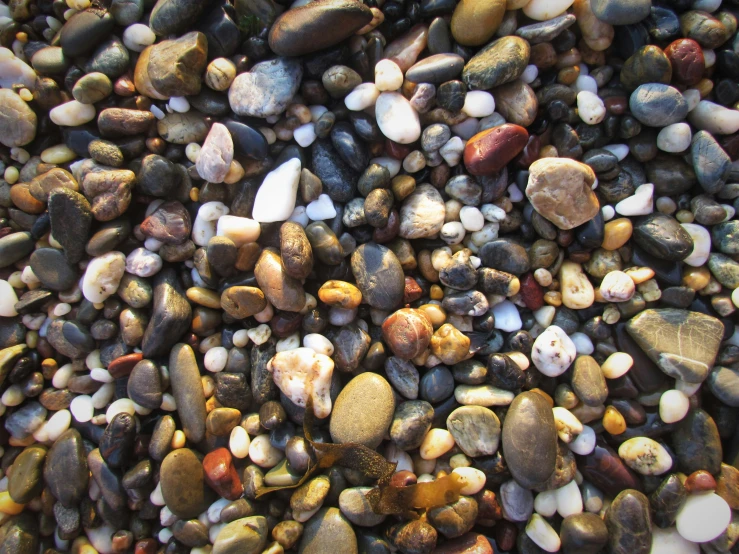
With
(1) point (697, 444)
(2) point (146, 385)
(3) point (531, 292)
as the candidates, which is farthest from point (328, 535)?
(1) point (697, 444)

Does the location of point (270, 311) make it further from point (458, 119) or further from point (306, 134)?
point (458, 119)

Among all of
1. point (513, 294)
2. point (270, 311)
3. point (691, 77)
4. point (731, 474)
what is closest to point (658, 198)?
point (691, 77)

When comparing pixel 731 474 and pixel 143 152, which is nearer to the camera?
pixel 731 474

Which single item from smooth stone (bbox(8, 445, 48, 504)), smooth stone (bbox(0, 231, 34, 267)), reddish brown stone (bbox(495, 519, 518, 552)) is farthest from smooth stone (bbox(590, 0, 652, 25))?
smooth stone (bbox(8, 445, 48, 504))

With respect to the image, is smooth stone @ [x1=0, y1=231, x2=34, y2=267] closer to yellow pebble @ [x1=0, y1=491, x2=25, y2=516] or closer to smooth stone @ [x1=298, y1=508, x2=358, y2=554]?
yellow pebble @ [x1=0, y1=491, x2=25, y2=516]

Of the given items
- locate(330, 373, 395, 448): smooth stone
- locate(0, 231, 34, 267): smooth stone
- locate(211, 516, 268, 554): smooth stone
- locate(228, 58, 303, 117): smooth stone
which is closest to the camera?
locate(211, 516, 268, 554): smooth stone

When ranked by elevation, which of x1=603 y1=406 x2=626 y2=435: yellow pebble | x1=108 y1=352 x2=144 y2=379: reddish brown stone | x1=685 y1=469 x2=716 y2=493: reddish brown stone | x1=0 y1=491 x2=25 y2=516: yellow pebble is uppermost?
x1=108 y1=352 x2=144 y2=379: reddish brown stone
